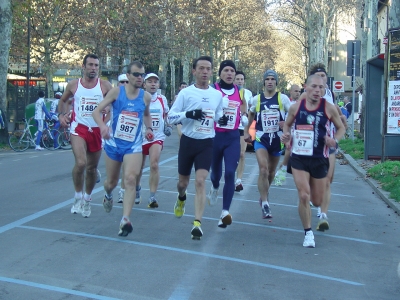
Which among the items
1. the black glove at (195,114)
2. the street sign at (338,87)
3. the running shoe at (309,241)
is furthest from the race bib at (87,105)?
the street sign at (338,87)

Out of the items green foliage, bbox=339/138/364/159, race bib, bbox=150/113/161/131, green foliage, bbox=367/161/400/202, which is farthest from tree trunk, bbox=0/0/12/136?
race bib, bbox=150/113/161/131

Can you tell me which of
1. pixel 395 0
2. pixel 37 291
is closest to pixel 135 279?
pixel 37 291

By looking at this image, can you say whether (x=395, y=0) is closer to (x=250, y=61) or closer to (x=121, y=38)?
(x=121, y=38)

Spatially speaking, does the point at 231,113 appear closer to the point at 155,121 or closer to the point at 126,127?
the point at 126,127

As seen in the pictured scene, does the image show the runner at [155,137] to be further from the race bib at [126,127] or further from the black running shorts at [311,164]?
the black running shorts at [311,164]

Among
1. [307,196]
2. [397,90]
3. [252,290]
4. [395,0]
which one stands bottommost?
[252,290]

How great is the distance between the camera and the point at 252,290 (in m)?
5.82

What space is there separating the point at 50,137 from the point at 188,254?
61.7ft

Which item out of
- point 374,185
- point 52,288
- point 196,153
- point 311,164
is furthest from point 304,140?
point 374,185

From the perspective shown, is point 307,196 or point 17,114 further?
point 17,114

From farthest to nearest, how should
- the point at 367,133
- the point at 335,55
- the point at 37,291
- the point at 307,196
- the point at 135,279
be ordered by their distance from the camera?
1. the point at 335,55
2. the point at 367,133
3. the point at 307,196
4. the point at 135,279
5. the point at 37,291

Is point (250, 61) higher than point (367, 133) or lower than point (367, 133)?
higher

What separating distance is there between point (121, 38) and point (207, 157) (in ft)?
103

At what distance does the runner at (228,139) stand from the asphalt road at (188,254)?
0.47m
